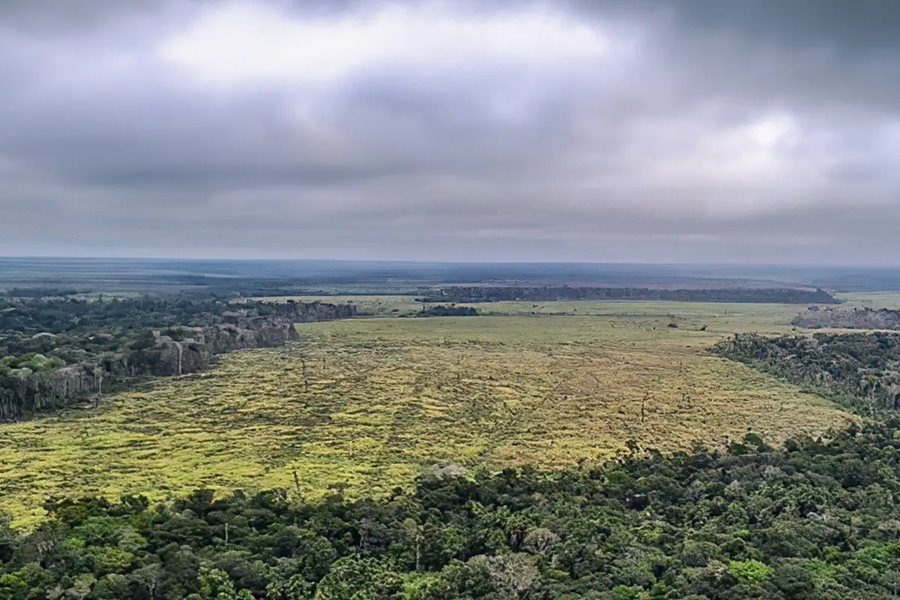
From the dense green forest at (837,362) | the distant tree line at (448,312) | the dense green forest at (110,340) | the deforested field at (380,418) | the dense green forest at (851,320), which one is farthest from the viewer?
the distant tree line at (448,312)

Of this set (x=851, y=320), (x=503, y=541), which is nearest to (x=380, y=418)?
(x=503, y=541)

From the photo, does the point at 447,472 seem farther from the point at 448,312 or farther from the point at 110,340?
the point at 448,312

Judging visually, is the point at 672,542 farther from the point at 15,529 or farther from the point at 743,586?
the point at 15,529

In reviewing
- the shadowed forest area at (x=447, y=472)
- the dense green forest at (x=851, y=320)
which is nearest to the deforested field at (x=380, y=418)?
the shadowed forest area at (x=447, y=472)

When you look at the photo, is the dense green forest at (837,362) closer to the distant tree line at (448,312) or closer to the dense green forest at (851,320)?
the dense green forest at (851,320)

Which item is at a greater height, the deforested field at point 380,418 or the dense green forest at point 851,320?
the dense green forest at point 851,320

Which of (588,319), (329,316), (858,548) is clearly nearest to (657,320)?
(588,319)
